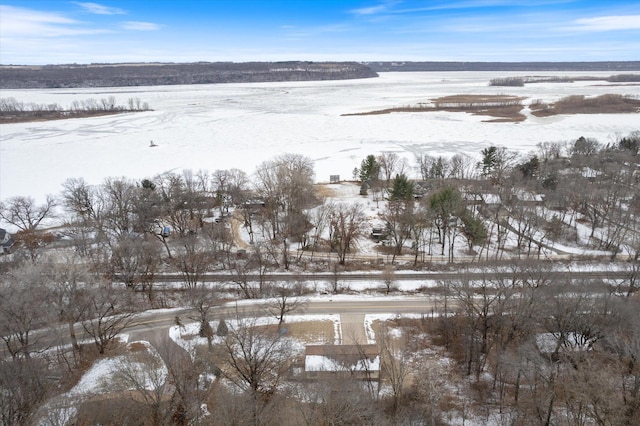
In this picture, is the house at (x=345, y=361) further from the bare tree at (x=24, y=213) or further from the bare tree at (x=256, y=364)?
the bare tree at (x=24, y=213)

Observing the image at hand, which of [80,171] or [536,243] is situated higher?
[80,171]

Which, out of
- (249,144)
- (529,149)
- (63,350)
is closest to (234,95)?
(249,144)

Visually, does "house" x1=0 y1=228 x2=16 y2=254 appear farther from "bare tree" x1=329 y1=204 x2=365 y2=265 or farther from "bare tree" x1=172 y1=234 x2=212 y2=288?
"bare tree" x1=329 y1=204 x2=365 y2=265

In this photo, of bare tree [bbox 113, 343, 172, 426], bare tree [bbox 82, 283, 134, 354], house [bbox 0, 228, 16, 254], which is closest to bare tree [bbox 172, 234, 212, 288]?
bare tree [bbox 82, 283, 134, 354]

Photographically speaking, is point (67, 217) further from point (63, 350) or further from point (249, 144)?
point (249, 144)

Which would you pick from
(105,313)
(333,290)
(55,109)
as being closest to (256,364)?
(105,313)

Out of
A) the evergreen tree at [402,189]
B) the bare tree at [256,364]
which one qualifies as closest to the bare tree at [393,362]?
the bare tree at [256,364]

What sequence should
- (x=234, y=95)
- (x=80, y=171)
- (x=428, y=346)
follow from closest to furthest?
(x=428, y=346)
(x=80, y=171)
(x=234, y=95)
